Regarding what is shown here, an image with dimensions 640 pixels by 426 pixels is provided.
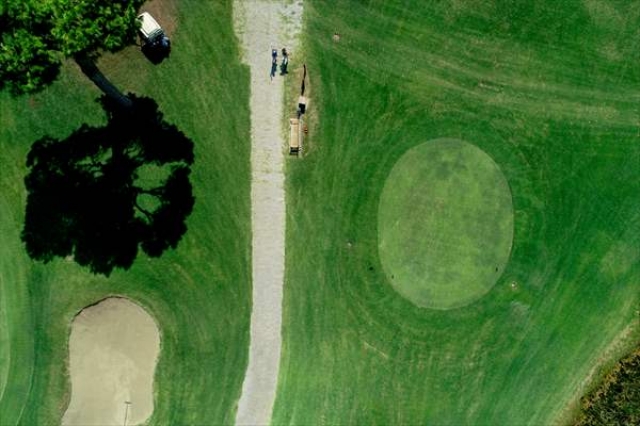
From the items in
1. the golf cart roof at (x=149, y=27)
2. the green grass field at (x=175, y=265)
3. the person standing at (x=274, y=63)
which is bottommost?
the green grass field at (x=175, y=265)

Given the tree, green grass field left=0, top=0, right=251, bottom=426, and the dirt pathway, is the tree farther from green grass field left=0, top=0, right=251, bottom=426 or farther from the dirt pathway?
the dirt pathway

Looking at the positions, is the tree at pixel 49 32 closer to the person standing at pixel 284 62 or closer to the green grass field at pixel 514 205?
the person standing at pixel 284 62

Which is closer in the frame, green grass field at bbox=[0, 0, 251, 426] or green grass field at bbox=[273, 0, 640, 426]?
green grass field at bbox=[0, 0, 251, 426]

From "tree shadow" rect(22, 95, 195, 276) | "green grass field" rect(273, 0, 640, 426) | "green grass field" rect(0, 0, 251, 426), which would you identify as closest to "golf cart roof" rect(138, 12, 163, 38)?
"green grass field" rect(0, 0, 251, 426)

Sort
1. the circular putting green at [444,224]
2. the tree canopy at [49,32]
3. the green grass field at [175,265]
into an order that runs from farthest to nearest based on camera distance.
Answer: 1. the circular putting green at [444,224]
2. the green grass field at [175,265]
3. the tree canopy at [49,32]

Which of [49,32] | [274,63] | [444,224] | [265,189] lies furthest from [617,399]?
[49,32]

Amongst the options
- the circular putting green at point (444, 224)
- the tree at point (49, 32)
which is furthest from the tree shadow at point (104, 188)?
the circular putting green at point (444, 224)

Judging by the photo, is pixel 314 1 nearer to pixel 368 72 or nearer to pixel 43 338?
pixel 368 72
